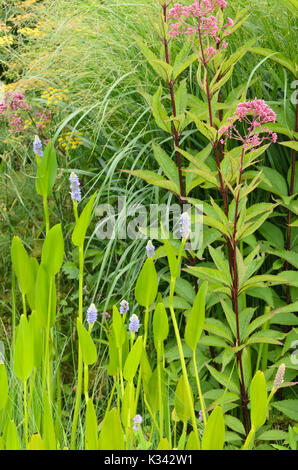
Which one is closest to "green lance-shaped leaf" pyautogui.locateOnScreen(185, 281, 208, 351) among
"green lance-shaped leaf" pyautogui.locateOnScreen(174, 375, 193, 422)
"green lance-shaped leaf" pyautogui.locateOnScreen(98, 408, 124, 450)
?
"green lance-shaped leaf" pyautogui.locateOnScreen(174, 375, 193, 422)

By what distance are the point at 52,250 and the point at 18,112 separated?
1565 millimetres

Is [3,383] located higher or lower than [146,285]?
lower

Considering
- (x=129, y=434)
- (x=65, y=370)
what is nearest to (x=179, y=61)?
(x=129, y=434)

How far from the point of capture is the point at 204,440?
1.05 m

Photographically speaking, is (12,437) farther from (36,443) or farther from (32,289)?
(32,289)

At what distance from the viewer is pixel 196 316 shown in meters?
1.19

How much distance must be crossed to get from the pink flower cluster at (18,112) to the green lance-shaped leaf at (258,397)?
5.82ft

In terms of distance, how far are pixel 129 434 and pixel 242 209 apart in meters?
0.65

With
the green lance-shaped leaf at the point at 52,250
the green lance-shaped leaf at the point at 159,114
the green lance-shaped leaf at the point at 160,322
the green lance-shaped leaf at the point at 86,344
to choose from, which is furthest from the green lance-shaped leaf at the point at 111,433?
the green lance-shaped leaf at the point at 159,114

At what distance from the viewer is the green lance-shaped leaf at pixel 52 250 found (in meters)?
1.28

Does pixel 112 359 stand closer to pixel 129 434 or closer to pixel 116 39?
pixel 129 434

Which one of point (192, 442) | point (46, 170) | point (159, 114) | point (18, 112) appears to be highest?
point (18, 112)

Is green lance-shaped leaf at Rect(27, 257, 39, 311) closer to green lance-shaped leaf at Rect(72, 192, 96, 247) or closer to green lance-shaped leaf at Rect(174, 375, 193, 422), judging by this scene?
green lance-shaped leaf at Rect(72, 192, 96, 247)

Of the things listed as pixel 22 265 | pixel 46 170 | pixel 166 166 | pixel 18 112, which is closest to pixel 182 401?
pixel 22 265
